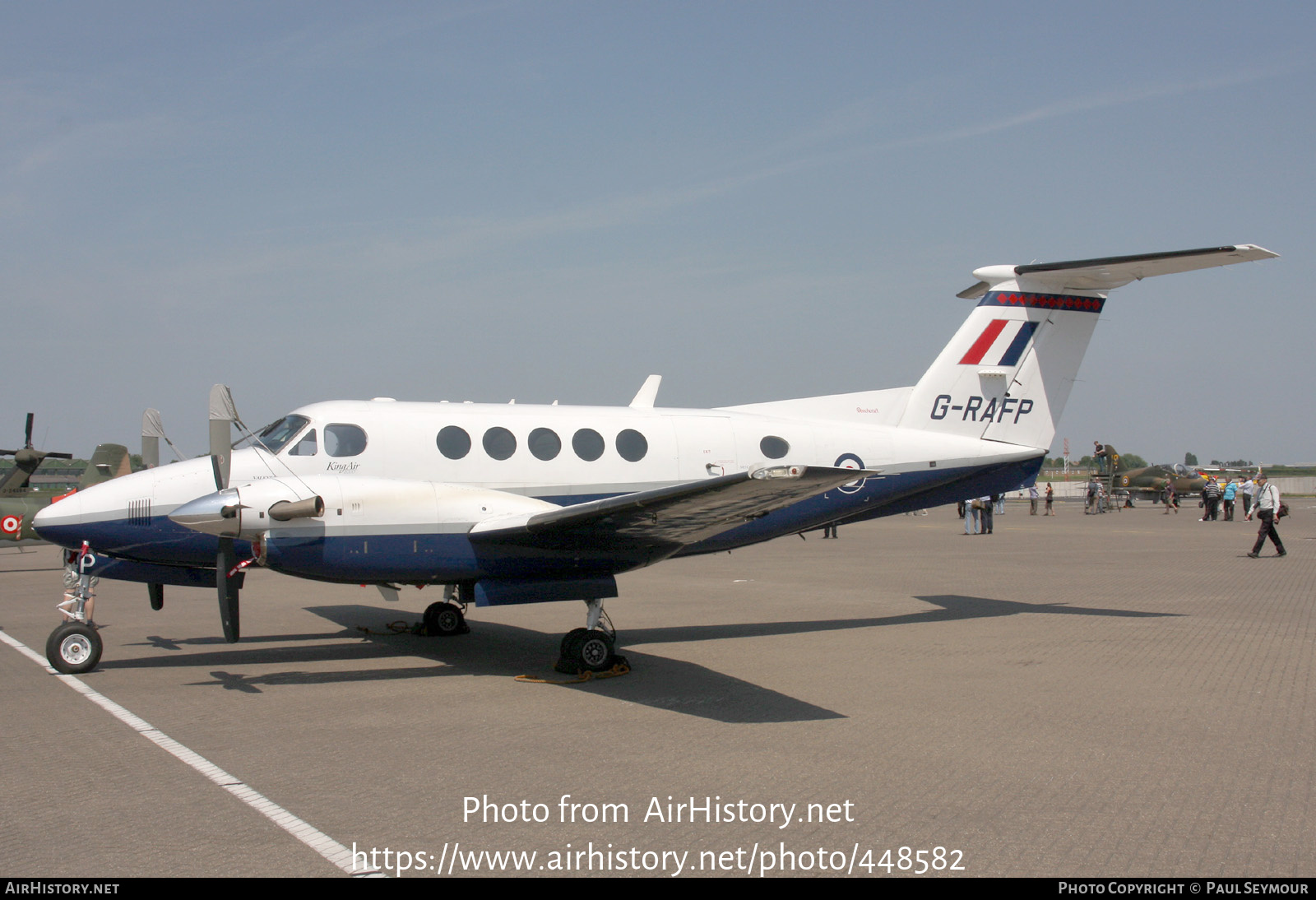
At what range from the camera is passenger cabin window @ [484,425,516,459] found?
32.1 feet

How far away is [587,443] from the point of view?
1021 centimetres

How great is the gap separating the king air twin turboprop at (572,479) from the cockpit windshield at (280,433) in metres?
0.02

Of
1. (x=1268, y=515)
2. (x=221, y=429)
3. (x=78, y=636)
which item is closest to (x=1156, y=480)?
(x=1268, y=515)

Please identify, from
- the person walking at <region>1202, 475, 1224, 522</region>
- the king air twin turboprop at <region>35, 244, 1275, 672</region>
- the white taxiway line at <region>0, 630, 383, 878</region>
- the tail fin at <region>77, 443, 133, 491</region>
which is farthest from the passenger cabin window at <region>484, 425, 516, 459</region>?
the person walking at <region>1202, 475, 1224, 522</region>

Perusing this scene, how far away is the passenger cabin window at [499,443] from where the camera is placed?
9797 mm

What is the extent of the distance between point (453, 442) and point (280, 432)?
1743 millimetres

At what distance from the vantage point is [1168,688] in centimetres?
786

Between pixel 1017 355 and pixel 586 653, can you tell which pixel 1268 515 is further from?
pixel 586 653

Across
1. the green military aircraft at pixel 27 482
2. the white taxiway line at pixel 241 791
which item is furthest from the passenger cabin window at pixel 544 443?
the green military aircraft at pixel 27 482

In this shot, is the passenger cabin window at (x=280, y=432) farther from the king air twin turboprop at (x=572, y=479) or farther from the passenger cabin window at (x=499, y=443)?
the passenger cabin window at (x=499, y=443)

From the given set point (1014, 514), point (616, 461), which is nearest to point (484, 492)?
point (616, 461)

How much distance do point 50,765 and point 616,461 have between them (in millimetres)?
5917

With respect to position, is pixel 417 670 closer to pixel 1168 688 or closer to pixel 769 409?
pixel 769 409

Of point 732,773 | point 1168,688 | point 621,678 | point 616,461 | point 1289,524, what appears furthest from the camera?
Result: point 1289,524
